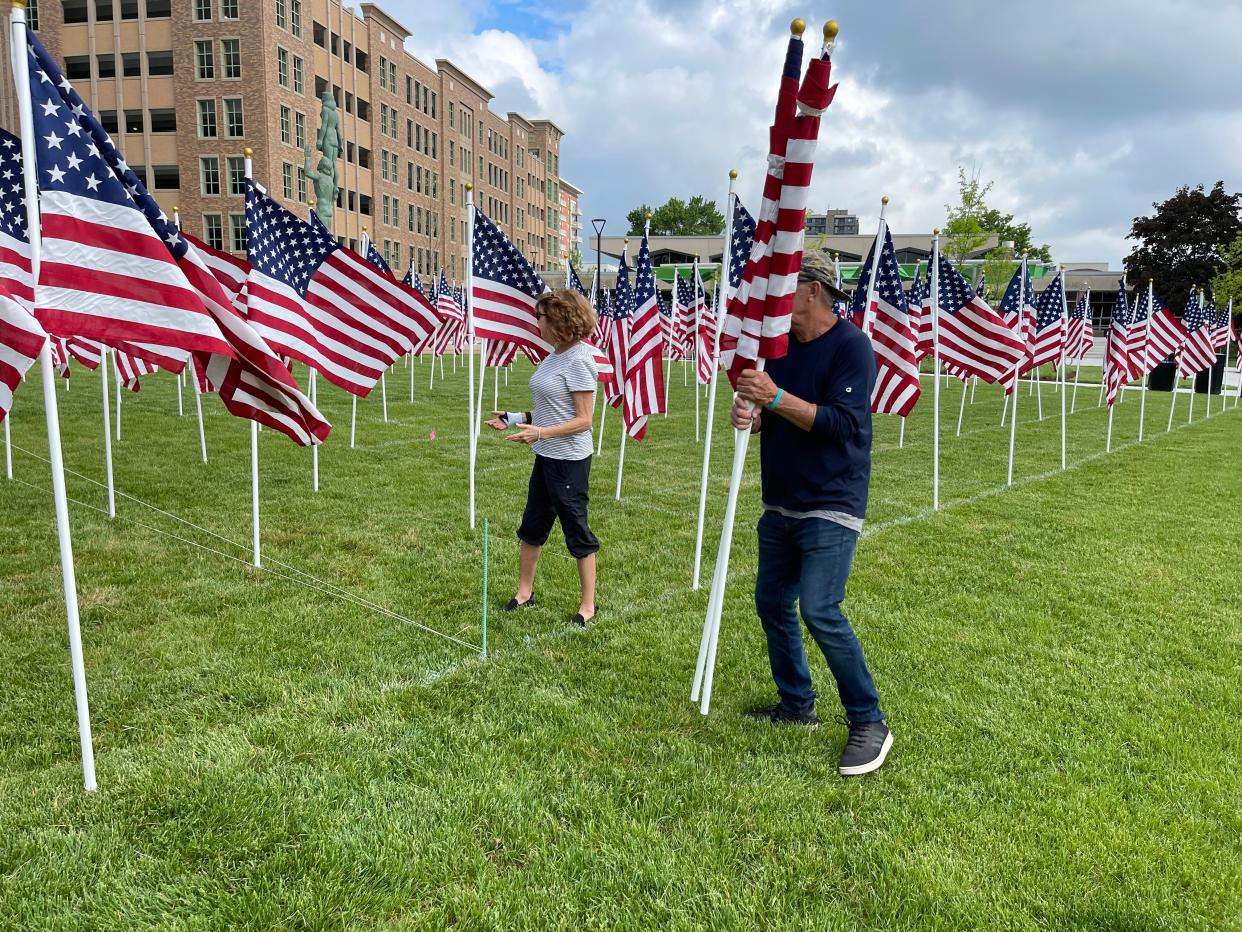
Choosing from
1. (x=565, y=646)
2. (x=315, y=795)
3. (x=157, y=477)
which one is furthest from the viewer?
(x=157, y=477)

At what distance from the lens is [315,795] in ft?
11.1

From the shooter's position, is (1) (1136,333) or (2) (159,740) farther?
(1) (1136,333)

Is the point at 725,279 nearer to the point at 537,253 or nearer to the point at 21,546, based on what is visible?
the point at 21,546

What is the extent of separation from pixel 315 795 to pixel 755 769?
1896 millimetres

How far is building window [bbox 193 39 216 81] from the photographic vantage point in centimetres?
4722

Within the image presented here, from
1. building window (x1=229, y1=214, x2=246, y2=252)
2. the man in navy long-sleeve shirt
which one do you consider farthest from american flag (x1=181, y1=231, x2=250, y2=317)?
building window (x1=229, y1=214, x2=246, y2=252)

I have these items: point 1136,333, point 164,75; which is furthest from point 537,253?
point 1136,333

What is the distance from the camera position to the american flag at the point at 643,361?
27.2ft

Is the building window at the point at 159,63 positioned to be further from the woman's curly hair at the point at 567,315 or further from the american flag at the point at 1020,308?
the woman's curly hair at the point at 567,315

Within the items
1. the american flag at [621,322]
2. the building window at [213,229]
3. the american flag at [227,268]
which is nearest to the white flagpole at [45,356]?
Answer: the american flag at [227,268]

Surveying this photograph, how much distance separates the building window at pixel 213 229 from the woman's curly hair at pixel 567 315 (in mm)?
50650

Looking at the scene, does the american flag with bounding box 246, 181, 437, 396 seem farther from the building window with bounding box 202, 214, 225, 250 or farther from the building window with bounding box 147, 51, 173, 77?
the building window with bounding box 147, 51, 173, 77

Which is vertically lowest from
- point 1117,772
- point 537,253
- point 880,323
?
point 1117,772

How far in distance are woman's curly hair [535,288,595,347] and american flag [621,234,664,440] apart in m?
3.08
